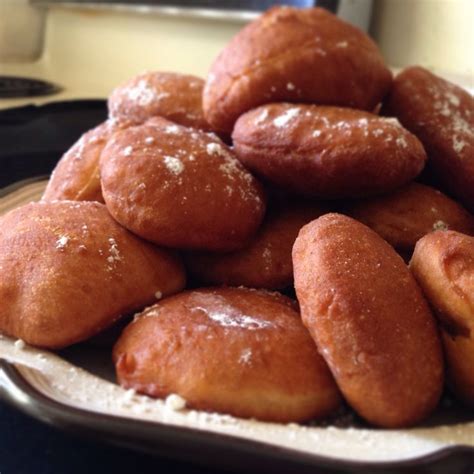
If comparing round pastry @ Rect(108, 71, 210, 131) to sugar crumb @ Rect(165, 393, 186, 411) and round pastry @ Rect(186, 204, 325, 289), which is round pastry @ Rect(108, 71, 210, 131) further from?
sugar crumb @ Rect(165, 393, 186, 411)

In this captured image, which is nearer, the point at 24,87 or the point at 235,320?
the point at 235,320

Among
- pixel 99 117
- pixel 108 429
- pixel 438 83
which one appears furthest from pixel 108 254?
pixel 99 117

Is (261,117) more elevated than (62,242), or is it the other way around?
(261,117)

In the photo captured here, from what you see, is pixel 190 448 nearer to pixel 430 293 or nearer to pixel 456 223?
pixel 430 293

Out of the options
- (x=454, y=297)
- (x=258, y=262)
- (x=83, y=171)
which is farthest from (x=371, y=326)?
(x=83, y=171)

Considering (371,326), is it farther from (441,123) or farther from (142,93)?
(142,93)

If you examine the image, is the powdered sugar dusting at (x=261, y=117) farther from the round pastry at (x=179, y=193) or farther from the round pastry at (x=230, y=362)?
the round pastry at (x=230, y=362)
